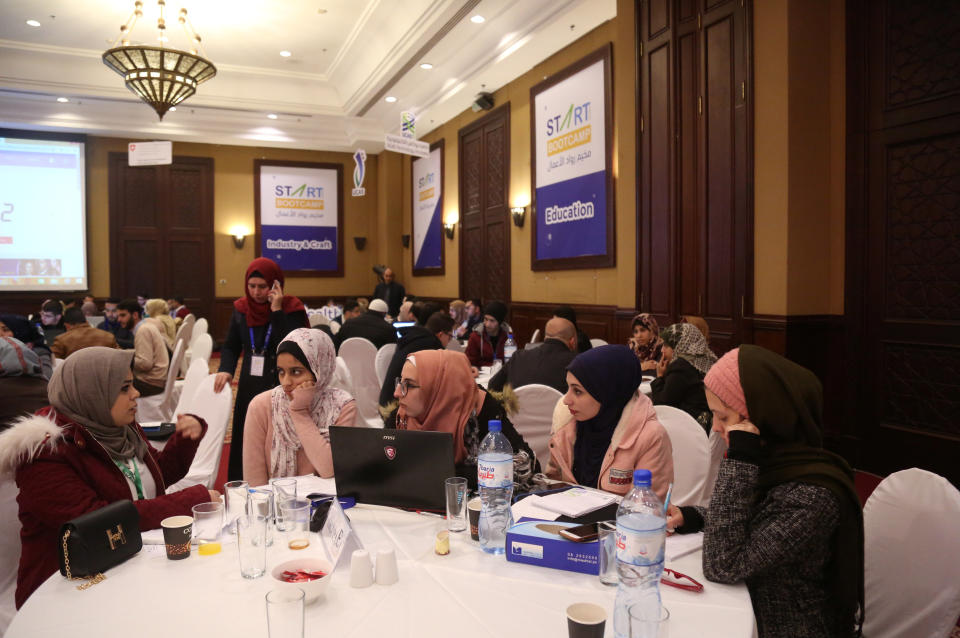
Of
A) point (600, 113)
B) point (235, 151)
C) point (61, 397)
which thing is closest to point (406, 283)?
point (235, 151)

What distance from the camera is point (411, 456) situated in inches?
73.2

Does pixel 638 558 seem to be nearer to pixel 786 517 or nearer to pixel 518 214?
pixel 786 517

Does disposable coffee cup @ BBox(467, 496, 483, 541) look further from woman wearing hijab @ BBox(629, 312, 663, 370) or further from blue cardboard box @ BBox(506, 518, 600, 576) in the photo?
woman wearing hijab @ BBox(629, 312, 663, 370)

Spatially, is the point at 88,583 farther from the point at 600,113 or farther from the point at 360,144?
the point at 360,144

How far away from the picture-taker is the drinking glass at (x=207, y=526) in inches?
65.1

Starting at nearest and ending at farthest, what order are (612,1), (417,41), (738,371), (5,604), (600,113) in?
1. (738,371)
2. (5,604)
3. (612,1)
4. (600,113)
5. (417,41)

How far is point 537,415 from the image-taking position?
11.5 ft

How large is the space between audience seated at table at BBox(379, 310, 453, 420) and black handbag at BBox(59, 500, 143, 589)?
5.54 feet

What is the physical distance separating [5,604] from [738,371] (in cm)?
212

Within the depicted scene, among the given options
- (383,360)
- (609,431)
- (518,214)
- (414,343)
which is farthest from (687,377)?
(518,214)

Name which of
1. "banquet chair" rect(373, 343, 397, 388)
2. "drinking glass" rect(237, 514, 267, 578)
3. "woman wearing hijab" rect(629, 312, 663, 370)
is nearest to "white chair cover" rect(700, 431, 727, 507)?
"drinking glass" rect(237, 514, 267, 578)

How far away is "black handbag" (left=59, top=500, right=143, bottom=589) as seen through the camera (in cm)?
149

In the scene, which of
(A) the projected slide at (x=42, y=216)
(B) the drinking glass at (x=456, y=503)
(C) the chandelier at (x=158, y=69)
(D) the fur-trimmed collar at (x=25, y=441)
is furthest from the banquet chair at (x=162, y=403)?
(A) the projected slide at (x=42, y=216)

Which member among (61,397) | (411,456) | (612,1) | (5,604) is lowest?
(5,604)
